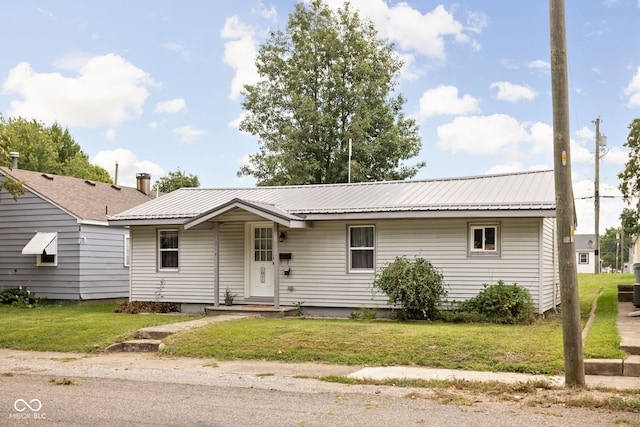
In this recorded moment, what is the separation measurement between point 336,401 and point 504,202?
340 inches

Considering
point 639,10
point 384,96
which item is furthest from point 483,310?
point 384,96

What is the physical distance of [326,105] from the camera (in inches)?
1342

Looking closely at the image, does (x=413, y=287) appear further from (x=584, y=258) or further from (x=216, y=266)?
(x=584, y=258)

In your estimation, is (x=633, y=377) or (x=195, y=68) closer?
(x=633, y=377)

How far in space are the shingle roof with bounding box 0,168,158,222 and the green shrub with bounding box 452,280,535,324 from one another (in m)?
12.9

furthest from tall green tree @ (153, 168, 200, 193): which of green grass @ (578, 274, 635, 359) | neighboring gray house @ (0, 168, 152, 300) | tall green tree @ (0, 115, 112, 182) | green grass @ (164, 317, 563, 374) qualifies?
green grass @ (164, 317, 563, 374)

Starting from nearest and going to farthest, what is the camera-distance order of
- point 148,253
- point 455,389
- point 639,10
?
1. point 455,389
2. point 639,10
3. point 148,253

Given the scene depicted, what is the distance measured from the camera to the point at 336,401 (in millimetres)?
7754

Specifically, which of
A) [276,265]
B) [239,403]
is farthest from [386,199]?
[239,403]

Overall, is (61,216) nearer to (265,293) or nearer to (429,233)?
(265,293)

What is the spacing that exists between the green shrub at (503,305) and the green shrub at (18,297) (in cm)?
1390

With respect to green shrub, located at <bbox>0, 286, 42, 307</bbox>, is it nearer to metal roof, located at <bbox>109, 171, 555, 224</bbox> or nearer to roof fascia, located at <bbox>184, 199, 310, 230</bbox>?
metal roof, located at <bbox>109, 171, 555, 224</bbox>

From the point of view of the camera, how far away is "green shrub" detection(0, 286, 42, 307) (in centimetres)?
2102

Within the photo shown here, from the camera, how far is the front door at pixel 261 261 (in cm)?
1767
